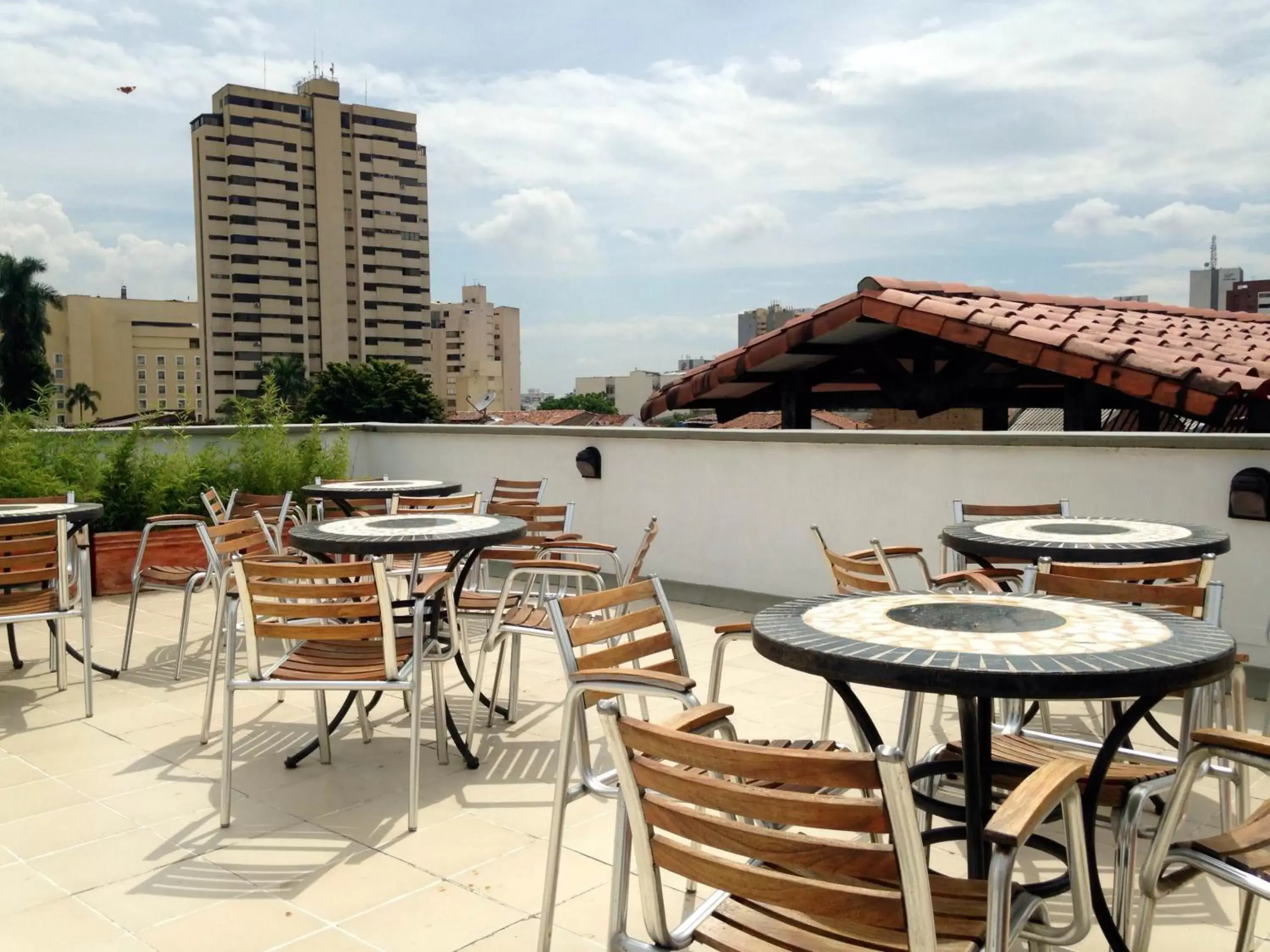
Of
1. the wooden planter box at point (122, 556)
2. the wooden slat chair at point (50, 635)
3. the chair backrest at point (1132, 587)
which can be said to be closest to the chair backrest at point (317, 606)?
the chair backrest at point (1132, 587)

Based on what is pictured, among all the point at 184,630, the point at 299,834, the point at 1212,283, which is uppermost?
the point at 1212,283

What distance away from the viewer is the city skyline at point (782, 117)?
9312mm

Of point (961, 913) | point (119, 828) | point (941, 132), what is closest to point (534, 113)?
point (941, 132)

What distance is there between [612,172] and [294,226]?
268 ft

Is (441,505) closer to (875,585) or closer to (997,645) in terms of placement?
(875,585)

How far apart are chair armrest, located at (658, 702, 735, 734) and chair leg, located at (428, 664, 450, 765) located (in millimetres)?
1748

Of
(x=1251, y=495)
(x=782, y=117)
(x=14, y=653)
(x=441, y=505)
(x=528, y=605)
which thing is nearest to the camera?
(x=528, y=605)

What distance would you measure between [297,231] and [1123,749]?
9591cm

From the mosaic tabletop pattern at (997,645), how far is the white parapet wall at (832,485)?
2.72 meters

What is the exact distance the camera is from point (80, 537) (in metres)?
5.48

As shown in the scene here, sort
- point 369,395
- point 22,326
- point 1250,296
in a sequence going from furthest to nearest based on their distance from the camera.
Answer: point 1250,296
point 369,395
point 22,326

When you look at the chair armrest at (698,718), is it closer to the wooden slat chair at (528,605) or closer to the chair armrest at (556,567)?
the wooden slat chair at (528,605)

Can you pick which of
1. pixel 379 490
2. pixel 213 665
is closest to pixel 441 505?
pixel 379 490

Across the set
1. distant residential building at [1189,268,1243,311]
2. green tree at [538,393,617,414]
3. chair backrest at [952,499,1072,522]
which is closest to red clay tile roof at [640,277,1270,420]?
chair backrest at [952,499,1072,522]
